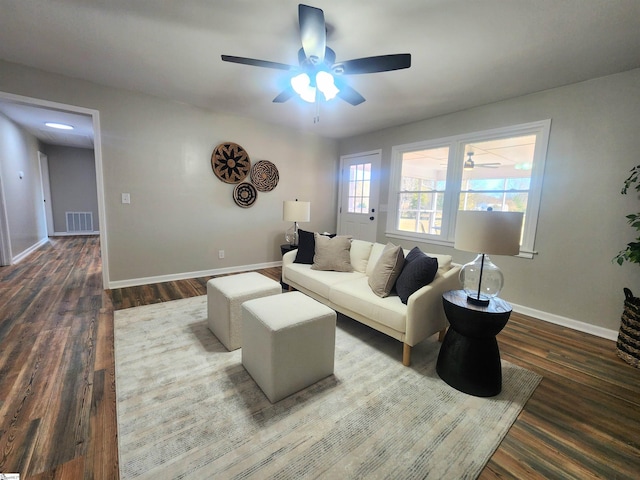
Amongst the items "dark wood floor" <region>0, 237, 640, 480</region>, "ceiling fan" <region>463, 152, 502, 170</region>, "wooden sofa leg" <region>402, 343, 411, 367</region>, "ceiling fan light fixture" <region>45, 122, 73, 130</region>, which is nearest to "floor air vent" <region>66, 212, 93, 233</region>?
"ceiling fan light fixture" <region>45, 122, 73, 130</region>

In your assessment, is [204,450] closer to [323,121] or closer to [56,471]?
[56,471]

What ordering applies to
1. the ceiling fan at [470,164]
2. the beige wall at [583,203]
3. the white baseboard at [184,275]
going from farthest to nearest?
the white baseboard at [184,275]
the ceiling fan at [470,164]
the beige wall at [583,203]

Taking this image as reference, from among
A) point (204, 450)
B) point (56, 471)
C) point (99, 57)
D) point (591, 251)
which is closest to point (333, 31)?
point (99, 57)

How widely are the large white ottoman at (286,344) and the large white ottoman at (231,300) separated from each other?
266mm

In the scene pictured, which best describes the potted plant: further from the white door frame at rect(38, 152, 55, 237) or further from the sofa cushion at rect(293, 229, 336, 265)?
the white door frame at rect(38, 152, 55, 237)

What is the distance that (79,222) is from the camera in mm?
7547

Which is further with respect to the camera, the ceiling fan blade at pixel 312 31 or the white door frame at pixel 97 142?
the white door frame at pixel 97 142

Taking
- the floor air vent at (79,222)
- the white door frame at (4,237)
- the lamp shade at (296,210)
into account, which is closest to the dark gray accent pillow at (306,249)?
the lamp shade at (296,210)

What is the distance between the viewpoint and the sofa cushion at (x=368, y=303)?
199 cm

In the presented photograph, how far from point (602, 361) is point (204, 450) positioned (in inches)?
116

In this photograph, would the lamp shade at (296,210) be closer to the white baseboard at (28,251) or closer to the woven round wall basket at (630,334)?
the woven round wall basket at (630,334)

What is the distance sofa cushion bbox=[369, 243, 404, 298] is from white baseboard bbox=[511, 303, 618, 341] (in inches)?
74.4

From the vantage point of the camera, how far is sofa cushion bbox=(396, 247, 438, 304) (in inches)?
80.0

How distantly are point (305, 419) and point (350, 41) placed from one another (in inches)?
105
